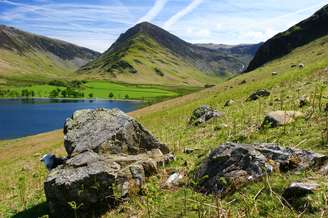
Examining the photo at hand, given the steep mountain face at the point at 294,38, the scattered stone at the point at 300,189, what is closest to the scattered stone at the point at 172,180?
the scattered stone at the point at 300,189

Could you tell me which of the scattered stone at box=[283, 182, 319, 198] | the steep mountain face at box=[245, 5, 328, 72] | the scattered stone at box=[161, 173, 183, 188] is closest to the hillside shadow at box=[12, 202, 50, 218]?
the scattered stone at box=[161, 173, 183, 188]

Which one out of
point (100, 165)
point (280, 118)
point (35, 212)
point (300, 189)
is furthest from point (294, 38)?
point (35, 212)

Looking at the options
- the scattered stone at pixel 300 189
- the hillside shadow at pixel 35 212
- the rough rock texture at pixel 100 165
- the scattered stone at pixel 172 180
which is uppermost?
the scattered stone at pixel 300 189

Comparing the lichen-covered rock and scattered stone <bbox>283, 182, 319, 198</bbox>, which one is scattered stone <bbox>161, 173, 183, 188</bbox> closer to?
the lichen-covered rock

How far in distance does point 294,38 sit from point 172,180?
12764 cm

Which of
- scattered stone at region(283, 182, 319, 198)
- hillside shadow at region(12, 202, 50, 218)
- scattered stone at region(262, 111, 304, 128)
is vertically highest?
scattered stone at region(262, 111, 304, 128)

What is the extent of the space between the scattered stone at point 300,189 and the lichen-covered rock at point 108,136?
233 inches

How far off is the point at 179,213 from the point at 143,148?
14.4 feet

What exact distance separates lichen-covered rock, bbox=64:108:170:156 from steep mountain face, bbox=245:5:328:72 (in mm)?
108492

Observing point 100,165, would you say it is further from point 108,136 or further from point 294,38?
point 294,38

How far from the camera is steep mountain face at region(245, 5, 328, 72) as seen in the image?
301 ft

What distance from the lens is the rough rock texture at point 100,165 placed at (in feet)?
17.4

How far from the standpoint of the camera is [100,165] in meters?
5.75

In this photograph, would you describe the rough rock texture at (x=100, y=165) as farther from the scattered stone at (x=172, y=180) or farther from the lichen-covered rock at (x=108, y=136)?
the scattered stone at (x=172, y=180)
